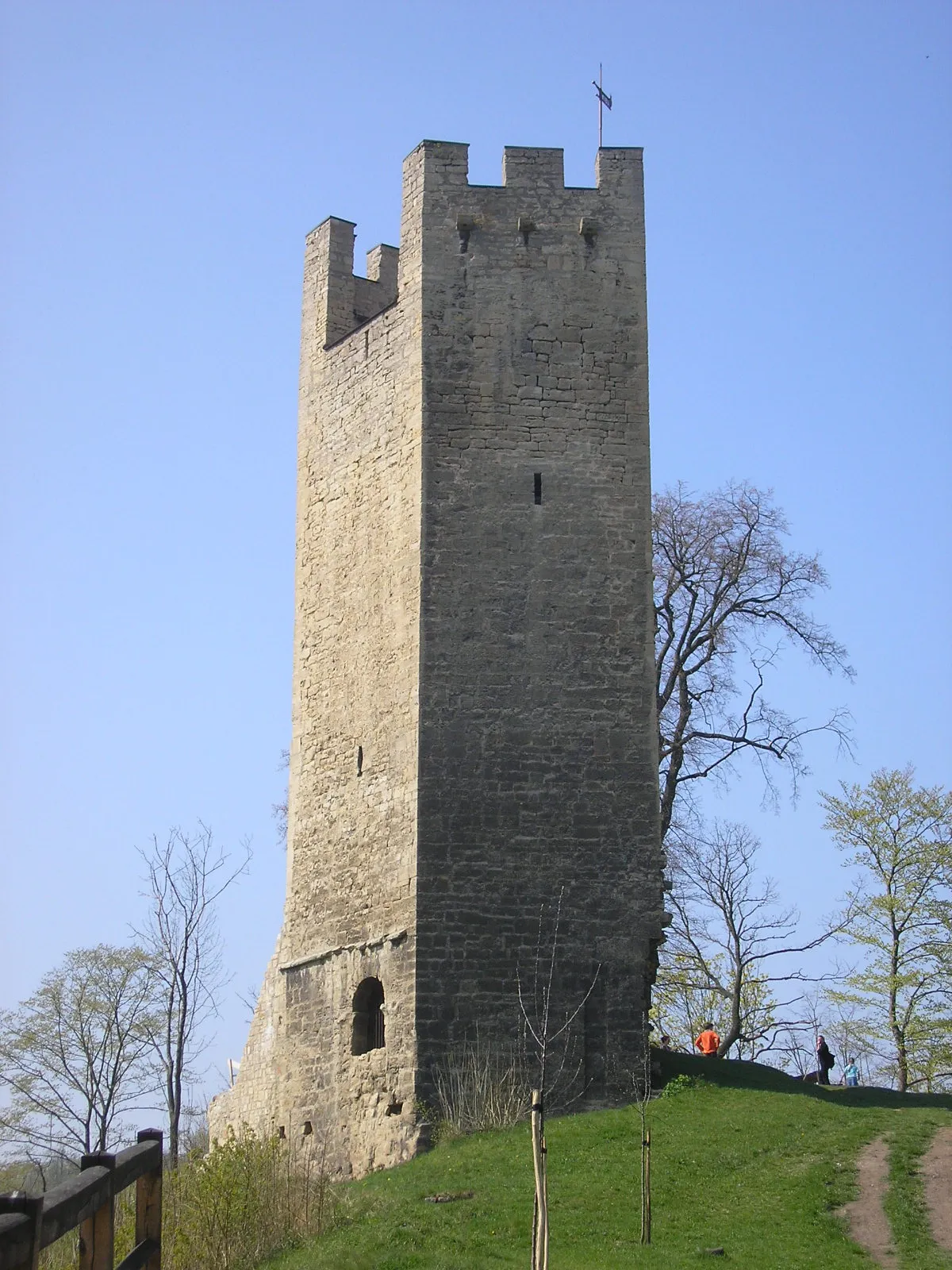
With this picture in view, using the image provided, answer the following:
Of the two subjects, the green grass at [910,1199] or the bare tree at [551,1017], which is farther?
the bare tree at [551,1017]

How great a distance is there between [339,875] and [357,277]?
8.03m

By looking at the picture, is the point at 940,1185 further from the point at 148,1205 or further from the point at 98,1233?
the point at 98,1233

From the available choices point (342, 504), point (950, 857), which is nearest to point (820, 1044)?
point (950, 857)

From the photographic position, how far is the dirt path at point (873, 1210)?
1157cm

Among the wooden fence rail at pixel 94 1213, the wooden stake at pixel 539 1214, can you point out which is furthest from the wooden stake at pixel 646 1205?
the wooden fence rail at pixel 94 1213

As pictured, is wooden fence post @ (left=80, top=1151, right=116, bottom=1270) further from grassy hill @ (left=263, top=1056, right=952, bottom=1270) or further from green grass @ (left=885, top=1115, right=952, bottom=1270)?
green grass @ (left=885, top=1115, right=952, bottom=1270)

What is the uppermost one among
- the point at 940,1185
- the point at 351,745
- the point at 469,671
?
the point at 469,671

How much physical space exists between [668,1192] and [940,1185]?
7.36 ft

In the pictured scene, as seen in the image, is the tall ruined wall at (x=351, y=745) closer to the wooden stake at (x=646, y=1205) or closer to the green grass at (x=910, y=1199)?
the wooden stake at (x=646, y=1205)

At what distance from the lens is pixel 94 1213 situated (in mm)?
5387

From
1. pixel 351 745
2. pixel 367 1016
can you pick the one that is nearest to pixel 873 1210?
pixel 367 1016

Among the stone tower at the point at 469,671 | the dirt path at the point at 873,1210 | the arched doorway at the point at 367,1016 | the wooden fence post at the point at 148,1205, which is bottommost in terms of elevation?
the dirt path at the point at 873,1210

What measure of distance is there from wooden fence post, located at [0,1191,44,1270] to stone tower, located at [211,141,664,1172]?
11.4 m

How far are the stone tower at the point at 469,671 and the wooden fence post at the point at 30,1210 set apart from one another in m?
11.4
